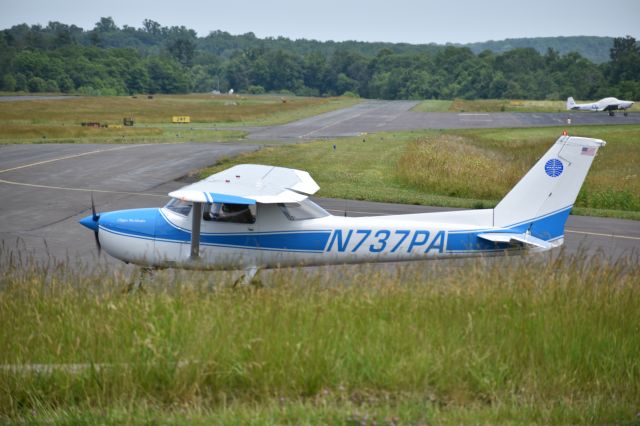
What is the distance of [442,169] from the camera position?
3291 cm

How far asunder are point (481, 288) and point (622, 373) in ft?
6.84

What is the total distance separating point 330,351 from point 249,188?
6.72m

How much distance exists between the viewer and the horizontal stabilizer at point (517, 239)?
13.6 metres

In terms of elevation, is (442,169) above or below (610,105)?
below

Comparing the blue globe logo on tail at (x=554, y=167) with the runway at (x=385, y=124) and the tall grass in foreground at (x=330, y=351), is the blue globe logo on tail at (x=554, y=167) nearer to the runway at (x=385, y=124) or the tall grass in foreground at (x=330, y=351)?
the tall grass in foreground at (x=330, y=351)

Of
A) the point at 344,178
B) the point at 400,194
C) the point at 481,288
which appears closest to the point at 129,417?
the point at 481,288

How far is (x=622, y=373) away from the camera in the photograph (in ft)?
25.3

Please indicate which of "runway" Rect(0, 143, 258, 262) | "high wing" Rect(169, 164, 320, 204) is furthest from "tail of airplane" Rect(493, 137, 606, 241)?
"runway" Rect(0, 143, 258, 262)

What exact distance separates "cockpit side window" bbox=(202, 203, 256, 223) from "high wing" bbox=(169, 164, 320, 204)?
37 cm

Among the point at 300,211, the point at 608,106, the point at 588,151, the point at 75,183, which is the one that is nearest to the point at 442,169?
the point at 75,183

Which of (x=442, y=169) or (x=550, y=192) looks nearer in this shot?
(x=550, y=192)

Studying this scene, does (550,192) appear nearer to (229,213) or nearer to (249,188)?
(249,188)

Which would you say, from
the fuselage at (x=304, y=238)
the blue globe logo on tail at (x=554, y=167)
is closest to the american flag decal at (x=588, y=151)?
the blue globe logo on tail at (x=554, y=167)

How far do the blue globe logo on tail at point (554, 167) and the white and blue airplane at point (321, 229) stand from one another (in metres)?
0.02
